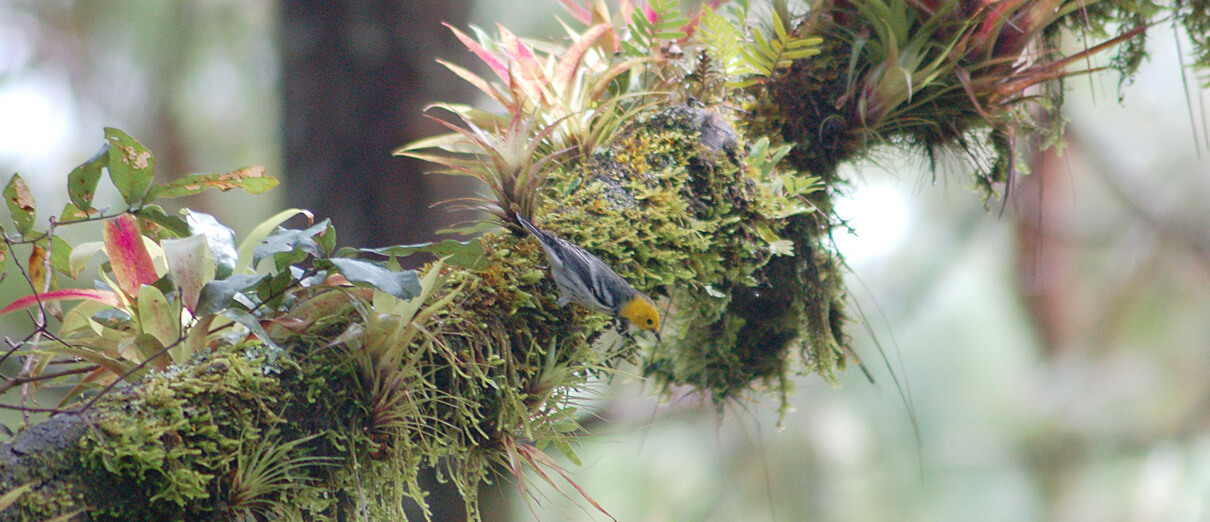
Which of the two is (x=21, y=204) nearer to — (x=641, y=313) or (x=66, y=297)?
(x=66, y=297)

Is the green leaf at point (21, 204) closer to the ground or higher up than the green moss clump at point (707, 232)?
higher up

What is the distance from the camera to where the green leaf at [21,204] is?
0.83 metres

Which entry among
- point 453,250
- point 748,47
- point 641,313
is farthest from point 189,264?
point 748,47

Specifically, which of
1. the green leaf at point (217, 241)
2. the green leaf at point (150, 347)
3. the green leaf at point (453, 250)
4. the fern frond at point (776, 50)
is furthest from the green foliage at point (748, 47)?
the green leaf at point (150, 347)

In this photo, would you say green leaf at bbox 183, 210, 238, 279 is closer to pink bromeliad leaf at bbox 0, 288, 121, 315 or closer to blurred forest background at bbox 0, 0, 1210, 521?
pink bromeliad leaf at bbox 0, 288, 121, 315

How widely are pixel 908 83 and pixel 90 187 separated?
1223 mm

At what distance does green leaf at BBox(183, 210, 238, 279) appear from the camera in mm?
867

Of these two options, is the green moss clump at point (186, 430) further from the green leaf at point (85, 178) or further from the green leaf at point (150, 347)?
the green leaf at point (85, 178)

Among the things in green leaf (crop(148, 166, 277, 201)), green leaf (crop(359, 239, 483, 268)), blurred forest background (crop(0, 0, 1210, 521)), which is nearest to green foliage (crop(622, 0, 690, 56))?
green leaf (crop(359, 239, 483, 268))

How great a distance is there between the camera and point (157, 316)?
767mm

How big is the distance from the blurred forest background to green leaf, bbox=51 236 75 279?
2.57 metres

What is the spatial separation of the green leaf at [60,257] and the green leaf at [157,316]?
1.04 feet

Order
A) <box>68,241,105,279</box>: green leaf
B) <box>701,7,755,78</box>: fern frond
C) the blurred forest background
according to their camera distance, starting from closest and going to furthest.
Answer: <box>68,241,105,279</box>: green leaf, <box>701,7,755,78</box>: fern frond, the blurred forest background

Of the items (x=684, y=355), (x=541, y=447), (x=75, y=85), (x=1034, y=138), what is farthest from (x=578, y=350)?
(x=75, y=85)
